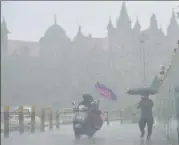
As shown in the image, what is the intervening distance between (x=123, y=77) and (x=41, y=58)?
49.3 ft

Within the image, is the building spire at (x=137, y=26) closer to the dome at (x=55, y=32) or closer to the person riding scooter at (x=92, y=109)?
the dome at (x=55, y=32)

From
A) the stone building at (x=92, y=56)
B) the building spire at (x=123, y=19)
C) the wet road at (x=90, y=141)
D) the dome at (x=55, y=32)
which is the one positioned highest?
the building spire at (x=123, y=19)

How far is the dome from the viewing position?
248 ft

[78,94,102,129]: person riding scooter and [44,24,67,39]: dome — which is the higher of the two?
[44,24,67,39]: dome

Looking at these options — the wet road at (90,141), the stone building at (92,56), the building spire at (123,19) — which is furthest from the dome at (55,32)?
the wet road at (90,141)

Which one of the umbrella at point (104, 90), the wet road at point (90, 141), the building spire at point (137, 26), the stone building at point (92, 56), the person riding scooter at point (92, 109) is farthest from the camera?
the building spire at point (137, 26)

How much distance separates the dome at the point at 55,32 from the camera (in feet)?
248

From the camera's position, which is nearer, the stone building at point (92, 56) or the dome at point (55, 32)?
the stone building at point (92, 56)

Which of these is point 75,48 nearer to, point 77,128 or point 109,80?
point 109,80

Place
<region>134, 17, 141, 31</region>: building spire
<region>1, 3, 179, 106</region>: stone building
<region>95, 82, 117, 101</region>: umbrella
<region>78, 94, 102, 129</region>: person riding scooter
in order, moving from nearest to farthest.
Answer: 1. <region>78, 94, 102, 129</region>: person riding scooter
2. <region>95, 82, 117, 101</region>: umbrella
3. <region>1, 3, 179, 106</region>: stone building
4. <region>134, 17, 141, 31</region>: building spire

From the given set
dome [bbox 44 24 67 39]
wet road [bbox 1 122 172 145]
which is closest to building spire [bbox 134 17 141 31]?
dome [bbox 44 24 67 39]

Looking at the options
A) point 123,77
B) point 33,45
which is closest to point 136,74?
point 123,77

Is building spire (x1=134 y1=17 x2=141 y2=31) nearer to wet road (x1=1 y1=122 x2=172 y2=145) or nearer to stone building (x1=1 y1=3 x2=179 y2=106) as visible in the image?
stone building (x1=1 y1=3 x2=179 y2=106)

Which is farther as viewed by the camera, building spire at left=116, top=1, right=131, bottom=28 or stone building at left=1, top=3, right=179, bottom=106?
building spire at left=116, top=1, right=131, bottom=28
